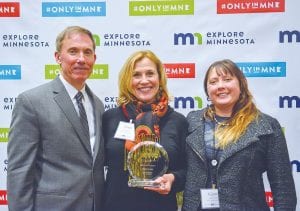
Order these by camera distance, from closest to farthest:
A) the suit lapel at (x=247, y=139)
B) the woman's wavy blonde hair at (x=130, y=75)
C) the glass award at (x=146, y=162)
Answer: the suit lapel at (x=247, y=139) < the glass award at (x=146, y=162) < the woman's wavy blonde hair at (x=130, y=75)

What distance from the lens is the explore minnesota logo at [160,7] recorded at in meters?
2.61

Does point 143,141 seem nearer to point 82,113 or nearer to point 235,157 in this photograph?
point 82,113

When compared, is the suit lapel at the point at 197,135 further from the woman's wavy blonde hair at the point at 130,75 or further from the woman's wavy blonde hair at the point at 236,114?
the woman's wavy blonde hair at the point at 130,75

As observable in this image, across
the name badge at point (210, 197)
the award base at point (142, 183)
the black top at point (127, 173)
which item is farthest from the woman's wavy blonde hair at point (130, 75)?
the name badge at point (210, 197)

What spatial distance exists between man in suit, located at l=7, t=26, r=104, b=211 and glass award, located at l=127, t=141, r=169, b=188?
18cm

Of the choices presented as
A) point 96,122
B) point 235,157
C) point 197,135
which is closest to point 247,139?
point 235,157

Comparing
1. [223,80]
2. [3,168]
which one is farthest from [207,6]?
[3,168]

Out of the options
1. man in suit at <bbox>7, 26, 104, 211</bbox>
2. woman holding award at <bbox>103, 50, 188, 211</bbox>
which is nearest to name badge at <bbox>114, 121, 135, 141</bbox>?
woman holding award at <bbox>103, 50, 188, 211</bbox>

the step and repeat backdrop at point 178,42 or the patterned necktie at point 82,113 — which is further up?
the step and repeat backdrop at point 178,42

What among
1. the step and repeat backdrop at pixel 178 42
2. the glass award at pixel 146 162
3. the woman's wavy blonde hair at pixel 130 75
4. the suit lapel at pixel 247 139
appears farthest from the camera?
the step and repeat backdrop at pixel 178 42

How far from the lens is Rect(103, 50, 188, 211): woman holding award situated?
1810 mm

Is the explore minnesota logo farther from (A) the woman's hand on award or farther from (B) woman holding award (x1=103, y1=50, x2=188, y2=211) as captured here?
(A) the woman's hand on award

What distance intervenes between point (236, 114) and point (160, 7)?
1178 mm

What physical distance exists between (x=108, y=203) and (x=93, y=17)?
4.65 feet
